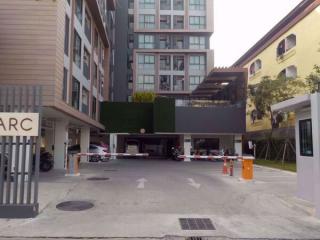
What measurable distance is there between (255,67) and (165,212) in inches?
1540

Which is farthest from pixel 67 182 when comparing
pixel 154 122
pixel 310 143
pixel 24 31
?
pixel 154 122

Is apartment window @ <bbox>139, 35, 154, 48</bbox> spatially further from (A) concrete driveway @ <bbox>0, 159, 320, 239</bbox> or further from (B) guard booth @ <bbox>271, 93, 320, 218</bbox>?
(B) guard booth @ <bbox>271, 93, 320, 218</bbox>

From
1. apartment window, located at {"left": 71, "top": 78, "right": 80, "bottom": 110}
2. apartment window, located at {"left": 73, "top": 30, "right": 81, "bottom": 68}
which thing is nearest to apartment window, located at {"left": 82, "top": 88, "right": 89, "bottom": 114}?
apartment window, located at {"left": 71, "top": 78, "right": 80, "bottom": 110}

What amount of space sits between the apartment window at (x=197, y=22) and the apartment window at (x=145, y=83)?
10.5m

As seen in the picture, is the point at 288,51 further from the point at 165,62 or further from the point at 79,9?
the point at 165,62

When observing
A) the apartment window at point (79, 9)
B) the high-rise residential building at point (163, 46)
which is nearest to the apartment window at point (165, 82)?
the high-rise residential building at point (163, 46)

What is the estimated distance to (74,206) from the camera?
1151 cm

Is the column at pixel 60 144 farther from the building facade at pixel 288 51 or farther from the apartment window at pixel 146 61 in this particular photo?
the apartment window at pixel 146 61

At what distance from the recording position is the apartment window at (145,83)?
65500 millimetres

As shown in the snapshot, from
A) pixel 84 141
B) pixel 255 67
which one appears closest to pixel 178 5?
pixel 255 67

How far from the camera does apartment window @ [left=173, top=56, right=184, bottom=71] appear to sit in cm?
6604

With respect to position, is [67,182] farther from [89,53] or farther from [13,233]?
[89,53]

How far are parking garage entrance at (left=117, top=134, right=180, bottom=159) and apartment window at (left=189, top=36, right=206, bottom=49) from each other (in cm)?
2122

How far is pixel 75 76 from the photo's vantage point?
26.7 metres
